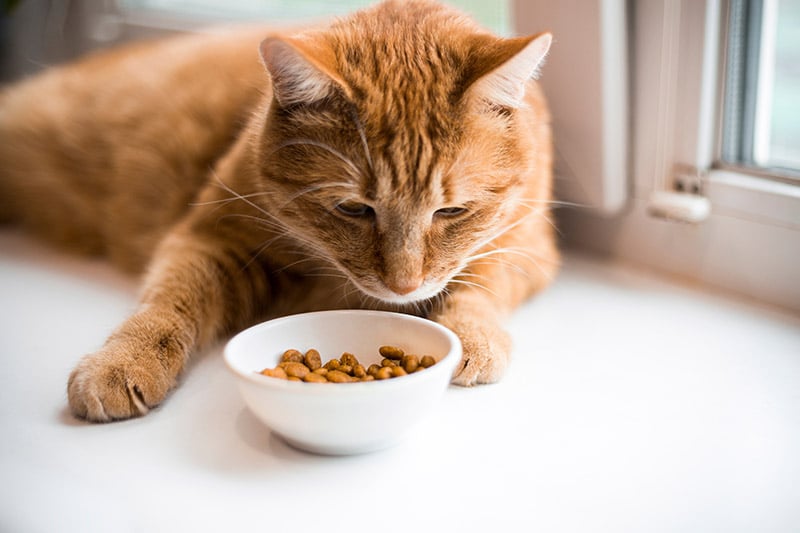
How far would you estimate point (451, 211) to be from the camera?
1.35 meters

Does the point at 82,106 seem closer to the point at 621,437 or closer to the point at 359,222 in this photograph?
the point at 359,222

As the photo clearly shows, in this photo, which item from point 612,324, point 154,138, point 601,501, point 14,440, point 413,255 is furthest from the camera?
point 154,138

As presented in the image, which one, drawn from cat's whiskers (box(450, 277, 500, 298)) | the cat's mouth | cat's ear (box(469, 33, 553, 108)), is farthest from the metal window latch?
the cat's mouth

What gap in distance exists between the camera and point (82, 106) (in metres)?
2.31

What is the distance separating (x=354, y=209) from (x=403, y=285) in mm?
159

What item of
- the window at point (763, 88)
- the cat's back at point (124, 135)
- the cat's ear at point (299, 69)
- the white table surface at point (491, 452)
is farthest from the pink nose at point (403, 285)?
the window at point (763, 88)

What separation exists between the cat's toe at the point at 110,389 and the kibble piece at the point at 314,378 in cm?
31

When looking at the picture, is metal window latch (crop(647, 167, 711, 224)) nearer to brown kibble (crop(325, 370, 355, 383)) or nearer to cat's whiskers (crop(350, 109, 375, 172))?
cat's whiskers (crop(350, 109, 375, 172))

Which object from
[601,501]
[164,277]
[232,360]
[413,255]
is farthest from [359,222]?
[601,501]

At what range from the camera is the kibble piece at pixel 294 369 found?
3.84ft

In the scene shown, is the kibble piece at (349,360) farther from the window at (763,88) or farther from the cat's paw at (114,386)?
the window at (763,88)

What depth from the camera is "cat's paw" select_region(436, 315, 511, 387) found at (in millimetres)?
1354

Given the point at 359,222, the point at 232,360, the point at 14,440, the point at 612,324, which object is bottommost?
the point at 612,324

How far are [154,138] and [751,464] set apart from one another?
1.66m
